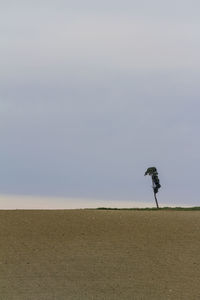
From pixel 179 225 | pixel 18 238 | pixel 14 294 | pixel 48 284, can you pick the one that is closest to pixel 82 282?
pixel 48 284

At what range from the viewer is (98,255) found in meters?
17.3

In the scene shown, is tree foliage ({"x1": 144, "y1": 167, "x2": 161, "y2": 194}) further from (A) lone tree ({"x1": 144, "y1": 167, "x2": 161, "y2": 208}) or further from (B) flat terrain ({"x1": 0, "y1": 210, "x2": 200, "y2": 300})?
(B) flat terrain ({"x1": 0, "y1": 210, "x2": 200, "y2": 300})

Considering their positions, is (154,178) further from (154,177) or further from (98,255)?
(98,255)

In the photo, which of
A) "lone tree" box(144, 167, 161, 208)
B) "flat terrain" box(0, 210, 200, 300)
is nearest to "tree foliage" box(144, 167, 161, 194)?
"lone tree" box(144, 167, 161, 208)

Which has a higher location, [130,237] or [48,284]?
[130,237]

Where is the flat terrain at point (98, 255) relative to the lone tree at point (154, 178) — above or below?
below

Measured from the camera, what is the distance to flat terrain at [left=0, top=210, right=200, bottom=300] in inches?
578

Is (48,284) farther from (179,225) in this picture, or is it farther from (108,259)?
(179,225)

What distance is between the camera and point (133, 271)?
16078 millimetres

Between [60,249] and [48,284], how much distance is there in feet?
9.70

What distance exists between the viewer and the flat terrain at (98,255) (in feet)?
48.2

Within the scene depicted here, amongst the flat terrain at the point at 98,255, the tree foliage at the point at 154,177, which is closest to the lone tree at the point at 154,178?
the tree foliage at the point at 154,177

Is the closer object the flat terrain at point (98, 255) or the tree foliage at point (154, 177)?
the flat terrain at point (98, 255)

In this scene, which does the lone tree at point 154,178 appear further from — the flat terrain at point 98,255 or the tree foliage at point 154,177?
the flat terrain at point 98,255
